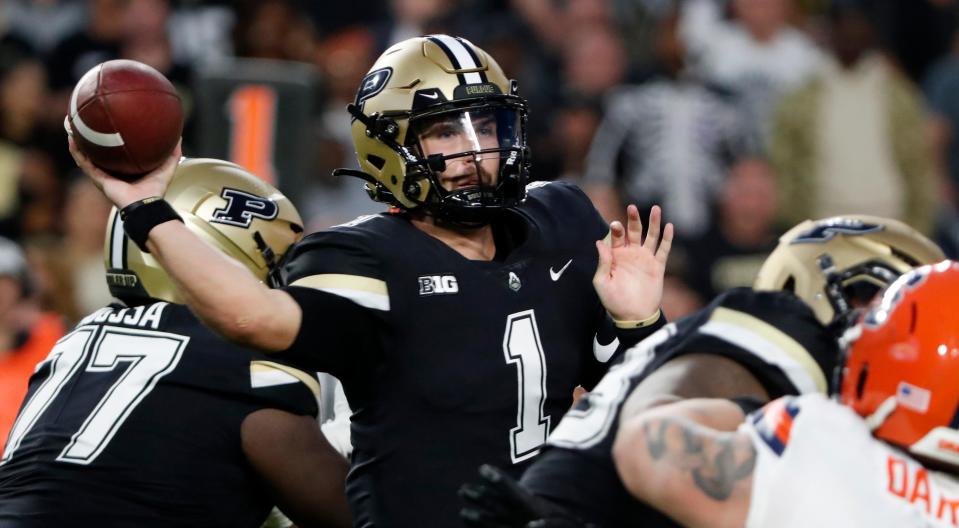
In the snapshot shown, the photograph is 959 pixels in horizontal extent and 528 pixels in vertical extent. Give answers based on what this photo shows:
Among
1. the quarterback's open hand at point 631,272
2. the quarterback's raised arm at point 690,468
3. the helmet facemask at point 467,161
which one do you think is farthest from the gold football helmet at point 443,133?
the quarterback's raised arm at point 690,468

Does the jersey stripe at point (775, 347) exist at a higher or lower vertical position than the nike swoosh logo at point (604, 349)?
higher

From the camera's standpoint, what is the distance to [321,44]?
9.80 meters

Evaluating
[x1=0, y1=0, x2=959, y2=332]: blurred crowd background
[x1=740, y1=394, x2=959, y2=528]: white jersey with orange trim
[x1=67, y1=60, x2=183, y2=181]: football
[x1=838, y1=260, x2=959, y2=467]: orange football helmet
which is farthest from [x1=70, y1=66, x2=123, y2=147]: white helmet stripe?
[x1=0, y1=0, x2=959, y2=332]: blurred crowd background

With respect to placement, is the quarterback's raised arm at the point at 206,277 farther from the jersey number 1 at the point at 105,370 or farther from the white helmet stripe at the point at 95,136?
the jersey number 1 at the point at 105,370

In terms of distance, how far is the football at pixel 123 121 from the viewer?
3695 mm

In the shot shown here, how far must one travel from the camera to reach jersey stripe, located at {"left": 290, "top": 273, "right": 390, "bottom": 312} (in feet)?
12.6

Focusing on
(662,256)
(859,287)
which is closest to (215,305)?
(662,256)

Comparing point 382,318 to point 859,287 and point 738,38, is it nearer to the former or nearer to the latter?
point 859,287

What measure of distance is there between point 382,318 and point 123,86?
2.62 feet

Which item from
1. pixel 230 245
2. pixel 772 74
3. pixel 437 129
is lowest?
pixel 772 74

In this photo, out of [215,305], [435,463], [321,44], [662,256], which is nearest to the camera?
[215,305]

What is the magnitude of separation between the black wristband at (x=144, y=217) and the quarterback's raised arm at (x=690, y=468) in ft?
3.93

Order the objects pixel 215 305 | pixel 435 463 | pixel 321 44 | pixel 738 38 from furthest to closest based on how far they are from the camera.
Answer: pixel 321 44, pixel 738 38, pixel 435 463, pixel 215 305

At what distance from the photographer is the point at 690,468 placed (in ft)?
9.87
